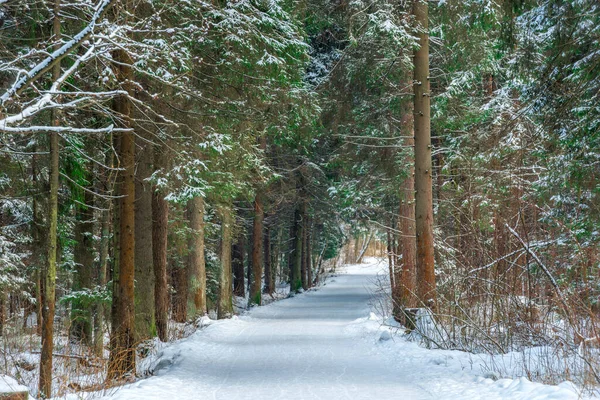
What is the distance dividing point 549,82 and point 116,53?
7061 millimetres

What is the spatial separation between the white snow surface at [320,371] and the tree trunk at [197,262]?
11.6 ft

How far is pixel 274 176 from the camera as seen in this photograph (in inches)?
821

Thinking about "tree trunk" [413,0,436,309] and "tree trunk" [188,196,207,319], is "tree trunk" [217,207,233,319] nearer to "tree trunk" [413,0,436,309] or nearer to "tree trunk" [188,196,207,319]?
"tree trunk" [188,196,207,319]

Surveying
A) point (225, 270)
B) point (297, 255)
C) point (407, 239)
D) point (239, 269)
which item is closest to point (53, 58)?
point (407, 239)

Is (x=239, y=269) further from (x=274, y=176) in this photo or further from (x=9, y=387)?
(x=9, y=387)

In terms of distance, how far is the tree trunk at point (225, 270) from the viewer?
69.3ft

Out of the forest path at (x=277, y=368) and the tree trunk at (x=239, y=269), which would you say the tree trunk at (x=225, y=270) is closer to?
the forest path at (x=277, y=368)

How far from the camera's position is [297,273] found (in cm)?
3400

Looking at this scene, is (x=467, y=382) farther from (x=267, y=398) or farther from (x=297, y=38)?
(x=297, y=38)

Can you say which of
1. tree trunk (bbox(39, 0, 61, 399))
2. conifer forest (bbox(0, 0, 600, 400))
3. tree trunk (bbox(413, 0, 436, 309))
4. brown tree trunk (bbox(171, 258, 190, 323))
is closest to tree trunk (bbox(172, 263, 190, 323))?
brown tree trunk (bbox(171, 258, 190, 323))

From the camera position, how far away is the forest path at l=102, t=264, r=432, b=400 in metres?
7.84

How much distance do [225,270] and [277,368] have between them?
477 inches

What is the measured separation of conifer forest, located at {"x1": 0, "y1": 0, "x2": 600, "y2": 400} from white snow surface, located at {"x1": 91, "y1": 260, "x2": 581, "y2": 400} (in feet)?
0.21

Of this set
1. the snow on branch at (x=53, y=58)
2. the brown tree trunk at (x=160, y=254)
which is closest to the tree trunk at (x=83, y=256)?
the brown tree trunk at (x=160, y=254)
